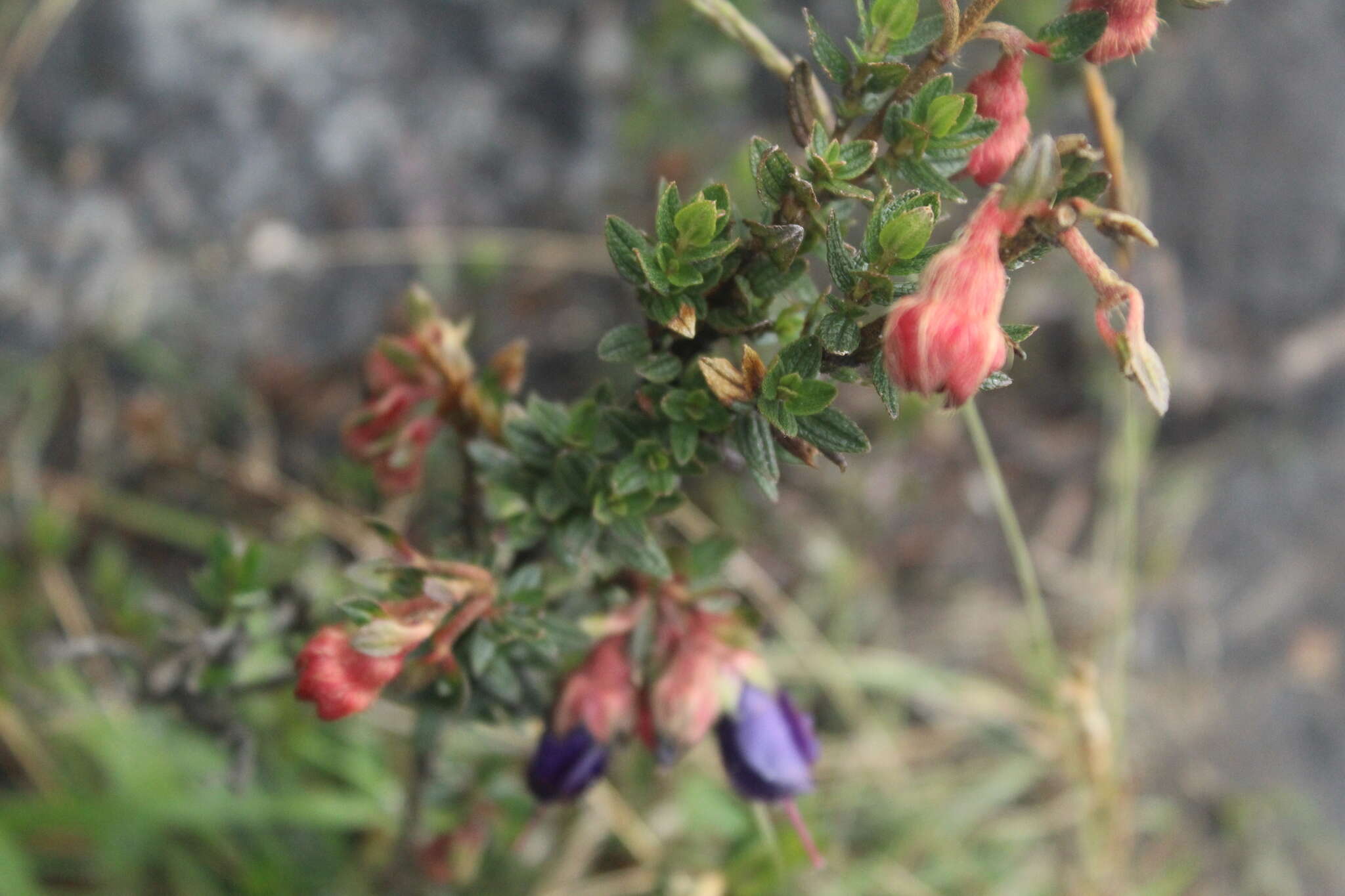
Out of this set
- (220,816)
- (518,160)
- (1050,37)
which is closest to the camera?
(1050,37)

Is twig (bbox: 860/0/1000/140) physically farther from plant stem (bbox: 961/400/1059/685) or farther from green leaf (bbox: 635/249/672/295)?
plant stem (bbox: 961/400/1059/685)

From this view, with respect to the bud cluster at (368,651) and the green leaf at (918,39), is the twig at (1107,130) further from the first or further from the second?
the bud cluster at (368,651)

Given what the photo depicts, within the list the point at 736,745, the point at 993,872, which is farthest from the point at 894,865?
the point at 736,745

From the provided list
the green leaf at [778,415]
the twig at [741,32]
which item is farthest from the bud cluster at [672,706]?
the twig at [741,32]

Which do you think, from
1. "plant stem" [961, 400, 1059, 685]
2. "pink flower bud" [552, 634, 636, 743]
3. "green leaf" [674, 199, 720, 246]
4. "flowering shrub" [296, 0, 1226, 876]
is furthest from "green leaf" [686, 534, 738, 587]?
"green leaf" [674, 199, 720, 246]

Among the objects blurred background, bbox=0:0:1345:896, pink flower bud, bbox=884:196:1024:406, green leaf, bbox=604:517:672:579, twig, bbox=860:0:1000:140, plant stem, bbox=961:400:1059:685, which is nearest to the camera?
pink flower bud, bbox=884:196:1024:406

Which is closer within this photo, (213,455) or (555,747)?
(555,747)

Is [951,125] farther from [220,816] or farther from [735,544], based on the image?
[220,816]

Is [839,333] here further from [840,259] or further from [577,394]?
[577,394]
